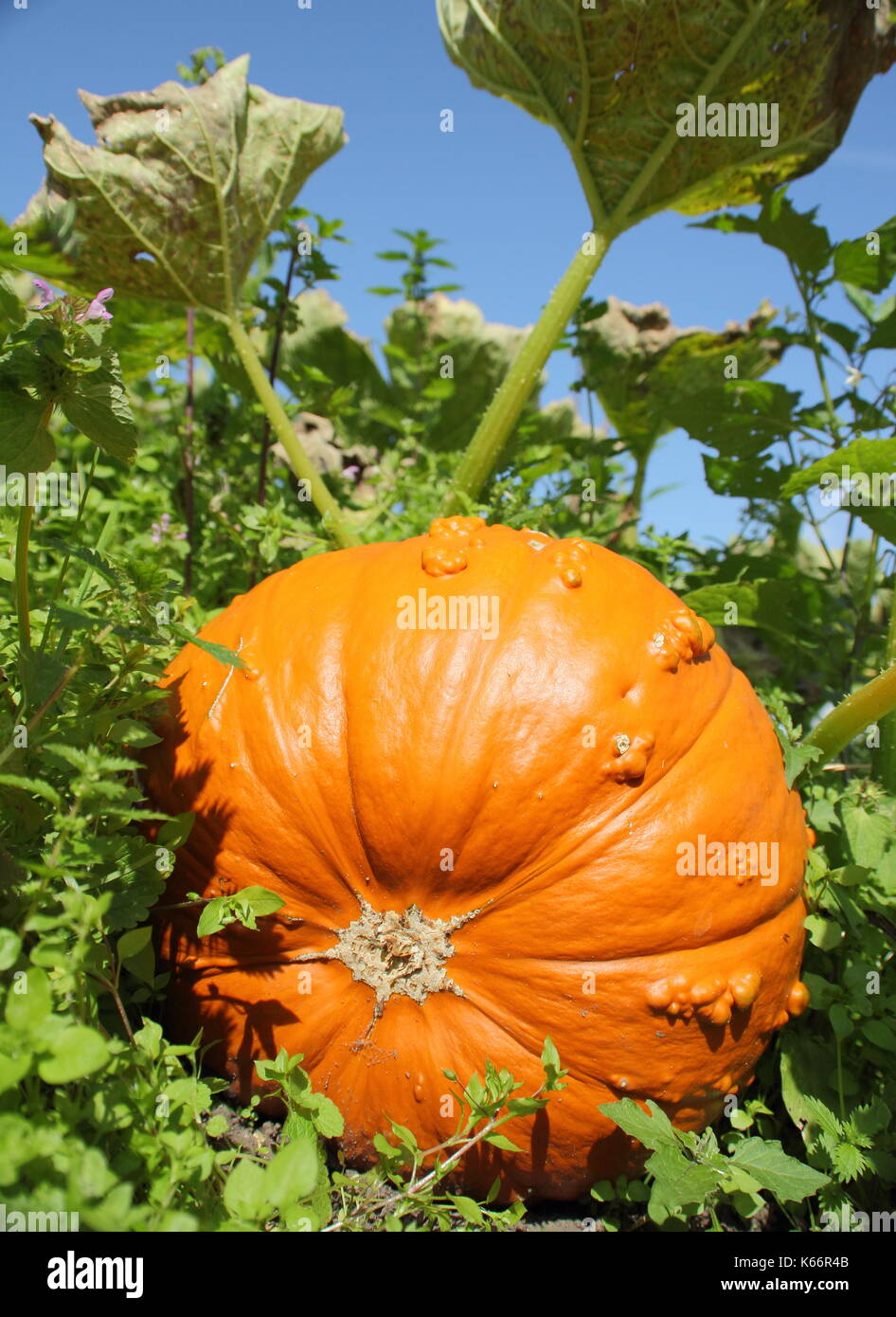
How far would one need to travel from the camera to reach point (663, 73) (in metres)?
2.88

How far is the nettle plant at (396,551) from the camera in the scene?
1.51 meters

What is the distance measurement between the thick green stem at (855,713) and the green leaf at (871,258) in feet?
4.69

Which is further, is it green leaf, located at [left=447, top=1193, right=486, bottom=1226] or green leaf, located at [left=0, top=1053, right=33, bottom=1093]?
green leaf, located at [left=447, top=1193, right=486, bottom=1226]

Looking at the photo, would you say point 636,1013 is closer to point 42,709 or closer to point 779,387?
point 42,709

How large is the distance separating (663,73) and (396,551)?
1939mm

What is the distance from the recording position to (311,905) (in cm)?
192

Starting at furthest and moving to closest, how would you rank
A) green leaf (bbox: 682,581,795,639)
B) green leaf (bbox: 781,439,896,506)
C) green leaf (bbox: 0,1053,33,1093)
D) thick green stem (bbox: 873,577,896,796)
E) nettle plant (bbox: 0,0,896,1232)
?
green leaf (bbox: 682,581,795,639)
thick green stem (bbox: 873,577,896,796)
green leaf (bbox: 781,439,896,506)
nettle plant (bbox: 0,0,896,1232)
green leaf (bbox: 0,1053,33,1093)

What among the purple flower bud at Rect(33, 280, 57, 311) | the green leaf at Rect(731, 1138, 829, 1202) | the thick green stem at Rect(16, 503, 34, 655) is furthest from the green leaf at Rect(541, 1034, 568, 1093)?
the purple flower bud at Rect(33, 280, 57, 311)

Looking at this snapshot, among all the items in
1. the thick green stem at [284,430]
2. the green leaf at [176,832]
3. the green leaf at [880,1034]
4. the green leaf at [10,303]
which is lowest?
the green leaf at [880,1034]

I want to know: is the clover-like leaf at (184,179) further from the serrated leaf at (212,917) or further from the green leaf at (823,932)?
the green leaf at (823,932)

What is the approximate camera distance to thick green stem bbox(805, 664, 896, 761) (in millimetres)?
2158

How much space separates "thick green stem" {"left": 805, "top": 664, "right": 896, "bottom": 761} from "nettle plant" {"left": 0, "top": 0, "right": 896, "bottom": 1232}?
0.01 metres

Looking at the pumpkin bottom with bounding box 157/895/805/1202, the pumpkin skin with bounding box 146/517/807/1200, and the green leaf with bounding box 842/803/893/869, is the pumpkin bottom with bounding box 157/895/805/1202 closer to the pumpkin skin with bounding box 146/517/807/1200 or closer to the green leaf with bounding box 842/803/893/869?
the pumpkin skin with bounding box 146/517/807/1200

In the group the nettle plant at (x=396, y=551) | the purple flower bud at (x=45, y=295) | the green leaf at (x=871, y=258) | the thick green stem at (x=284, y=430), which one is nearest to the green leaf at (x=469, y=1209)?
the nettle plant at (x=396, y=551)
